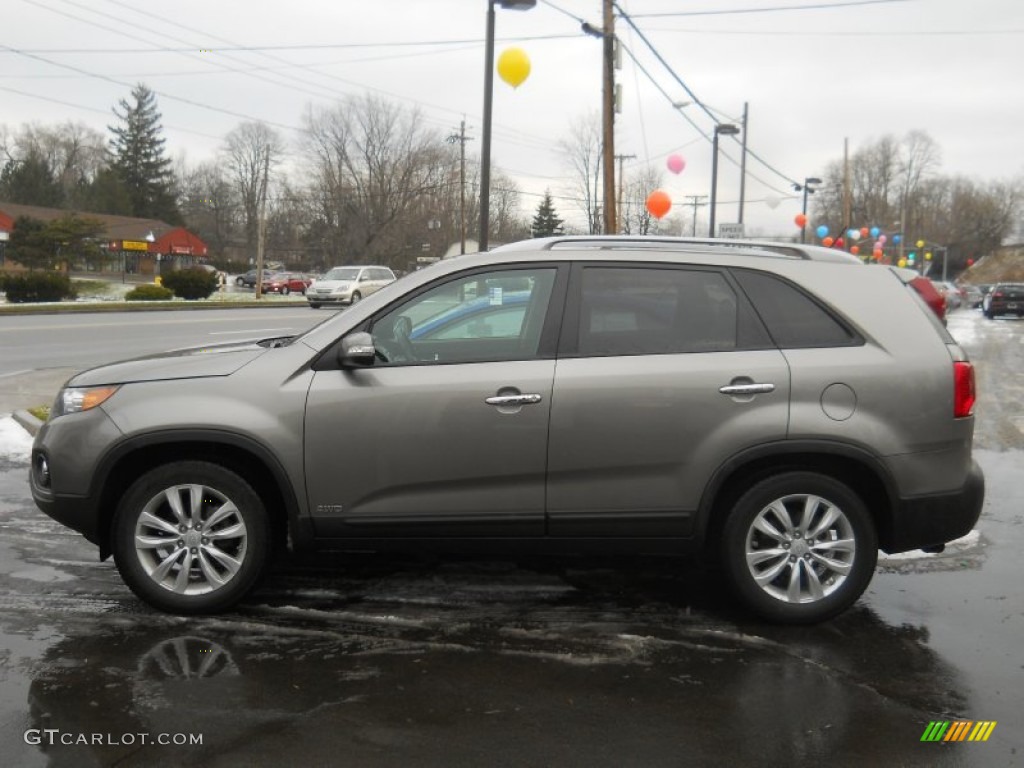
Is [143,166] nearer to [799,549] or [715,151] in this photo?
[715,151]

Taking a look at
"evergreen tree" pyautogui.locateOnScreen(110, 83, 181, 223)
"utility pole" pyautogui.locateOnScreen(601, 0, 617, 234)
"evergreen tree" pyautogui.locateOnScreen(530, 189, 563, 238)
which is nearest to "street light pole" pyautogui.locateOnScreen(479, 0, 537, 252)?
"utility pole" pyautogui.locateOnScreen(601, 0, 617, 234)

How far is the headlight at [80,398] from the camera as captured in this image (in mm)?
4270

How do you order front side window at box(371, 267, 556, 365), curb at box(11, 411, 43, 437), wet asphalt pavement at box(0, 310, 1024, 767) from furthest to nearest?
curb at box(11, 411, 43, 437) → front side window at box(371, 267, 556, 365) → wet asphalt pavement at box(0, 310, 1024, 767)

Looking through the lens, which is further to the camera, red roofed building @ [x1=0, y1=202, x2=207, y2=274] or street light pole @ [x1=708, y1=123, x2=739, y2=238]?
red roofed building @ [x1=0, y1=202, x2=207, y2=274]

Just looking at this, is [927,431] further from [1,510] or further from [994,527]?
[1,510]

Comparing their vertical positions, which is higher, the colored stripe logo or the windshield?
the windshield

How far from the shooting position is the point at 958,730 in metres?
3.35

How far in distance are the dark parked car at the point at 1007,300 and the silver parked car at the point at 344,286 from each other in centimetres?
2880

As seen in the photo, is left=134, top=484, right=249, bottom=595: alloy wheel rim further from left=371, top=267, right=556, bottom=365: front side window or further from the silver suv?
left=371, top=267, right=556, bottom=365: front side window

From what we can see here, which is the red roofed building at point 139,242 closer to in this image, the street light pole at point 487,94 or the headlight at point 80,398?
the street light pole at point 487,94

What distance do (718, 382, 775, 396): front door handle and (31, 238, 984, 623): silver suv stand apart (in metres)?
0.01

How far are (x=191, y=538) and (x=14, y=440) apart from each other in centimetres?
507

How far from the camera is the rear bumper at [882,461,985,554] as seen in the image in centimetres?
421

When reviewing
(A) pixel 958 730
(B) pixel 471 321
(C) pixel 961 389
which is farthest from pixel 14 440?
(A) pixel 958 730
